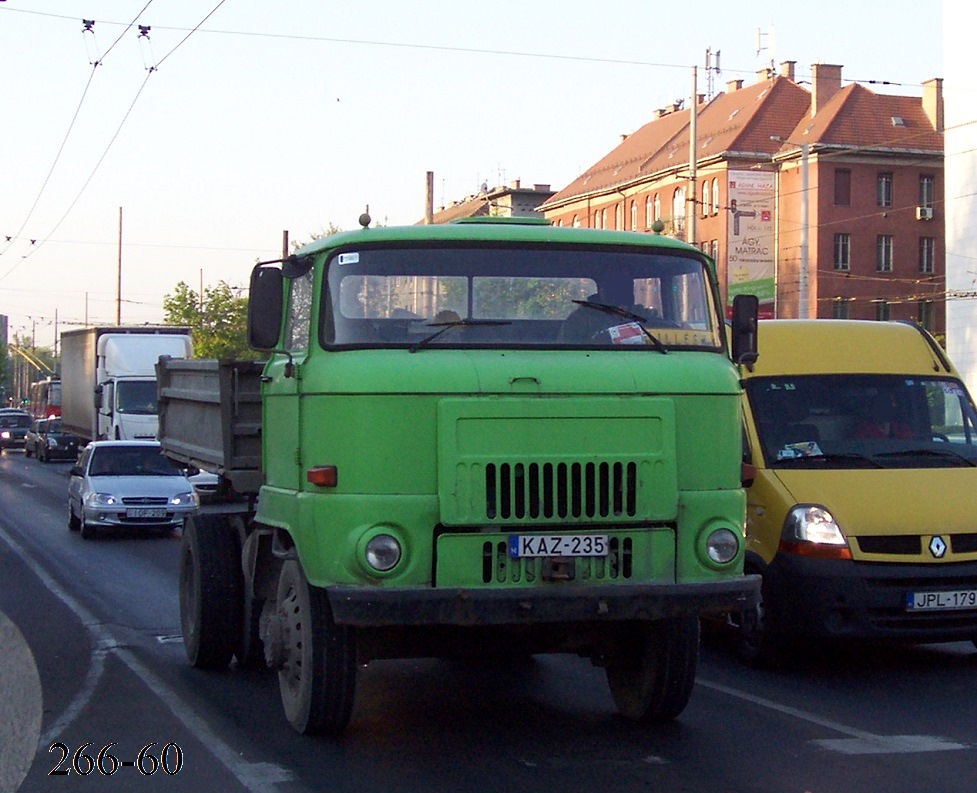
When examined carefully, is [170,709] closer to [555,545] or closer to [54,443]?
[555,545]

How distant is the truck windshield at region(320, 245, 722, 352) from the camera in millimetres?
7059

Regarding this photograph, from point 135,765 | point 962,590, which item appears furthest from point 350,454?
point 962,590

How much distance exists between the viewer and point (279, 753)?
703 centimetres

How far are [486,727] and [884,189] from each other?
6380cm

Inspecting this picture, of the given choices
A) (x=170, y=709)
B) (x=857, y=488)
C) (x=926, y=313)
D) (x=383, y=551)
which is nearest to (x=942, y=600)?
(x=857, y=488)

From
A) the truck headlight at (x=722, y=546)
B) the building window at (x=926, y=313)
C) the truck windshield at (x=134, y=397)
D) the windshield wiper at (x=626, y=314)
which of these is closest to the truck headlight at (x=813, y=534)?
the truck headlight at (x=722, y=546)

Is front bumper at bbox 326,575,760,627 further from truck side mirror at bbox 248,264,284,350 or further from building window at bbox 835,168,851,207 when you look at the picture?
building window at bbox 835,168,851,207

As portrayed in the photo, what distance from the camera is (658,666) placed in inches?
297

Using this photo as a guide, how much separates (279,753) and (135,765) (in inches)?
26.8

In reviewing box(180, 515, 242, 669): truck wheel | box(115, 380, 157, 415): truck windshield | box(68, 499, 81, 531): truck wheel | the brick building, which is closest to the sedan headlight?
box(68, 499, 81, 531): truck wheel

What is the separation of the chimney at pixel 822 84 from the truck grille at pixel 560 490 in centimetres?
6638

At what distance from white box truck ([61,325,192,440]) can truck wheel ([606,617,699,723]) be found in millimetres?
25913

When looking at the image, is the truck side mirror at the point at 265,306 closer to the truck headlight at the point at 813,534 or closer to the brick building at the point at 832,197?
the truck headlight at the point at 813,534

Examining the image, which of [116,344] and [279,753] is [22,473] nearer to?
[116,344]
